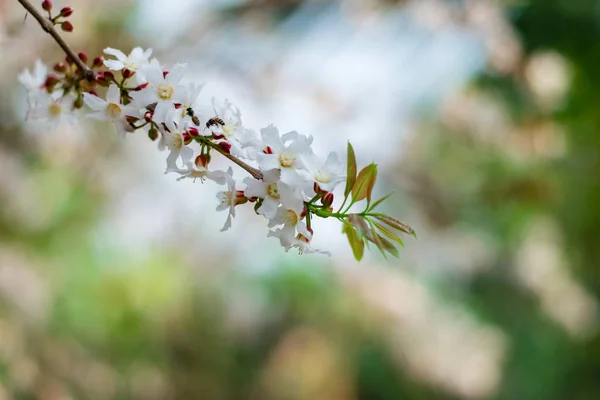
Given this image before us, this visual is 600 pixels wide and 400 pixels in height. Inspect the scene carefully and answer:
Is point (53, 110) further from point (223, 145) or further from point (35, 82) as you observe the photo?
point (223, 145)

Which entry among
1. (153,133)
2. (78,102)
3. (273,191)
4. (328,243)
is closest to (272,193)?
(273,191)

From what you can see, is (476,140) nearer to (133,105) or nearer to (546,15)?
(546,15)

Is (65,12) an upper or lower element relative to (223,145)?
upper

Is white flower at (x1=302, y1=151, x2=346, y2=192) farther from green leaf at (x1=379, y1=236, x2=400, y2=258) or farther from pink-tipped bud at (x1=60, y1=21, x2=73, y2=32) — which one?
pink-tipped bud at (x1=60, y1=21, x2=73, y2=32)

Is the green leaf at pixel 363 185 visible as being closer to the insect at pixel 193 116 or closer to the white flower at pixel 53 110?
the insect at pixel 193 116

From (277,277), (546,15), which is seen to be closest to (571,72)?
(546,15)
